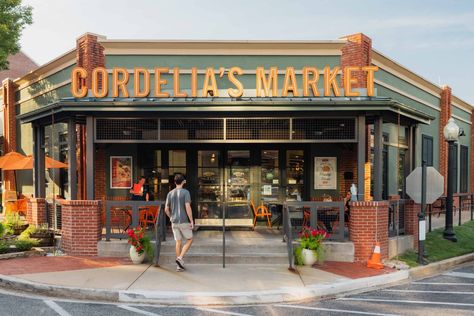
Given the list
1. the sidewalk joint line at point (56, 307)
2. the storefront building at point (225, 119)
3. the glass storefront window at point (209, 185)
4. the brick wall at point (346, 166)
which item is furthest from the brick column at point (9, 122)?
the brick wall at point (346, 166)

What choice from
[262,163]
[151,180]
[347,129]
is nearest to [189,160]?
[151,180]

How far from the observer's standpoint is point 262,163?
40.8 ft

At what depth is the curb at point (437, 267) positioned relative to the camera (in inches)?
338

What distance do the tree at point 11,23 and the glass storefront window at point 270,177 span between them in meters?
10.8

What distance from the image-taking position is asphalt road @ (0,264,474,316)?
600 cm

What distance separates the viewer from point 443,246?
36.1 feet

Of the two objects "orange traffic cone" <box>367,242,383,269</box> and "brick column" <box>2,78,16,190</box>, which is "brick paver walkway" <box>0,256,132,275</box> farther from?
"brick column" <box>2,78,16,190</box>

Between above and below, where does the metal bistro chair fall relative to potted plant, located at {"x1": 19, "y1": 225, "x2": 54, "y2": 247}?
above

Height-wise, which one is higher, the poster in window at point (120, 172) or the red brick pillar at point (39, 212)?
the poster in window at point (120, 172)

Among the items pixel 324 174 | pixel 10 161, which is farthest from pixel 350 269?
pixel 10 161

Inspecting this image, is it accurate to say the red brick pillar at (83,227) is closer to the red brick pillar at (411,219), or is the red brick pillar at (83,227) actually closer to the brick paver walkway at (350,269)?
the brick paver walkway at (350,269)

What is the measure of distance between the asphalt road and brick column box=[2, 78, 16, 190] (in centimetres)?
1315

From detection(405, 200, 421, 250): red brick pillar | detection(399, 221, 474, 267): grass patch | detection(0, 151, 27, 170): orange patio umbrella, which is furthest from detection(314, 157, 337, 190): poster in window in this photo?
detection(0, 151, 27, 170): orange patio umbrella

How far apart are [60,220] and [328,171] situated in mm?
7749
